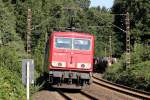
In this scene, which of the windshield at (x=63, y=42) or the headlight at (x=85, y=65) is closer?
the headlight at (x=85, y=65)

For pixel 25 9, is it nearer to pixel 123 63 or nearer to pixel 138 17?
pixel 138 17

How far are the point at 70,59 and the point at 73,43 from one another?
1.03 meters

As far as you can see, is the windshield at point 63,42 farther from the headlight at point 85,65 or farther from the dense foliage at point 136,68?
the dense foliage at point 136,68

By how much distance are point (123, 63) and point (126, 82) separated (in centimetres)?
714

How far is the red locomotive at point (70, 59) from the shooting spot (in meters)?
30.3

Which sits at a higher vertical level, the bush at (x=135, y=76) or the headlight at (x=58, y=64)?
the headlight at (x=58, y=64)

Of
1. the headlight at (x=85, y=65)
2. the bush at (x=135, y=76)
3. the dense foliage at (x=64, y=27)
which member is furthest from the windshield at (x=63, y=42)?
the bush at (x=135, y=76)

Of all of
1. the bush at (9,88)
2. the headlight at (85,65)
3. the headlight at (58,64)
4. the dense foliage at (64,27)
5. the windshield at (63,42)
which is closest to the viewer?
the bush at (9,88)

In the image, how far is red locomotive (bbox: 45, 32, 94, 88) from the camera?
99.5ft

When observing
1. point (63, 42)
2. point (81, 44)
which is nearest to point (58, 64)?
point (63, 42)

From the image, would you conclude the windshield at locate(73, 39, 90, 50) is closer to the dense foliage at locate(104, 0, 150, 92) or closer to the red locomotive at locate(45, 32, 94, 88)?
the red locomotive at locate(45, 32, 94, 88)

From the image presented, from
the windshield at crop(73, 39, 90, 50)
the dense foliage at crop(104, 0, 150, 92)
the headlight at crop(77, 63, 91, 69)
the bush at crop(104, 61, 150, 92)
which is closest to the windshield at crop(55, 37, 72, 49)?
the windshield at crop(73, 39, 90, 50)

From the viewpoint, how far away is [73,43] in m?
31.0

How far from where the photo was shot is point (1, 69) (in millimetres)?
20406
